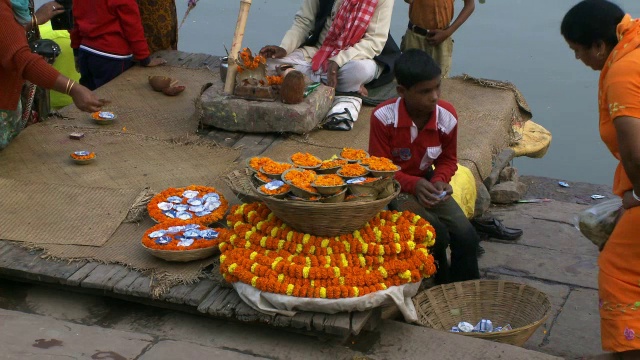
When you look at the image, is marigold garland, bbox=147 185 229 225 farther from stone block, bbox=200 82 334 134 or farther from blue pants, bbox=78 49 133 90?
blue pants, bbox=78 49 133 90

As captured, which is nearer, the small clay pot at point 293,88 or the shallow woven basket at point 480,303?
the shallow woven basket at point 480,303

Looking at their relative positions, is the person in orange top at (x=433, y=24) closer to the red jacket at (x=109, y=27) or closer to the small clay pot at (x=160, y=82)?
the small clay pot at (x=160, y=82)

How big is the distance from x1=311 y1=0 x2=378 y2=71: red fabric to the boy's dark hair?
2355 mm

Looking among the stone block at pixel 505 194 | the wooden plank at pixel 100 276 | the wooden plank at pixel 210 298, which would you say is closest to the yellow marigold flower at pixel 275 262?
→ the wooden plank at pixel 210 298

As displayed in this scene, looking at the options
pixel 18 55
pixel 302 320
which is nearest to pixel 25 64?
pixel 18 55

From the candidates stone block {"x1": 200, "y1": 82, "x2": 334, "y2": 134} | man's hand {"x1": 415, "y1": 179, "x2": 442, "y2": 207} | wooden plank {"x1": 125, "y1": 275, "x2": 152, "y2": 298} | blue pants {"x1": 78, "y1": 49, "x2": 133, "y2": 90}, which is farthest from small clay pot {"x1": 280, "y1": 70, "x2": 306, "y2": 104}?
wooden plank {"x1": 125, "y1": 275, "x2": 152, "y2": 298}

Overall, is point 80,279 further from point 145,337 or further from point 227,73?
point 227,73

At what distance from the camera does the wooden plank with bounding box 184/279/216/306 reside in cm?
354

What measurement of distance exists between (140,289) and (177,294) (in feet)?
0.57

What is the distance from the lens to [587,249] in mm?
5273

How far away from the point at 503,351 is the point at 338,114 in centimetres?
274

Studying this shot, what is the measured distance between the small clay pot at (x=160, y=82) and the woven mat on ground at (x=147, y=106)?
0.15 ft

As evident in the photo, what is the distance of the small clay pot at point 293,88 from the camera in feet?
17.9

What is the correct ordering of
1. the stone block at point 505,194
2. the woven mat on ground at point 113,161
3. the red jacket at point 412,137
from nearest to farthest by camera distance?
the red jacket at point 412,137 < the woven mat on ground at point 113,161 < the stone block at point 505,194
